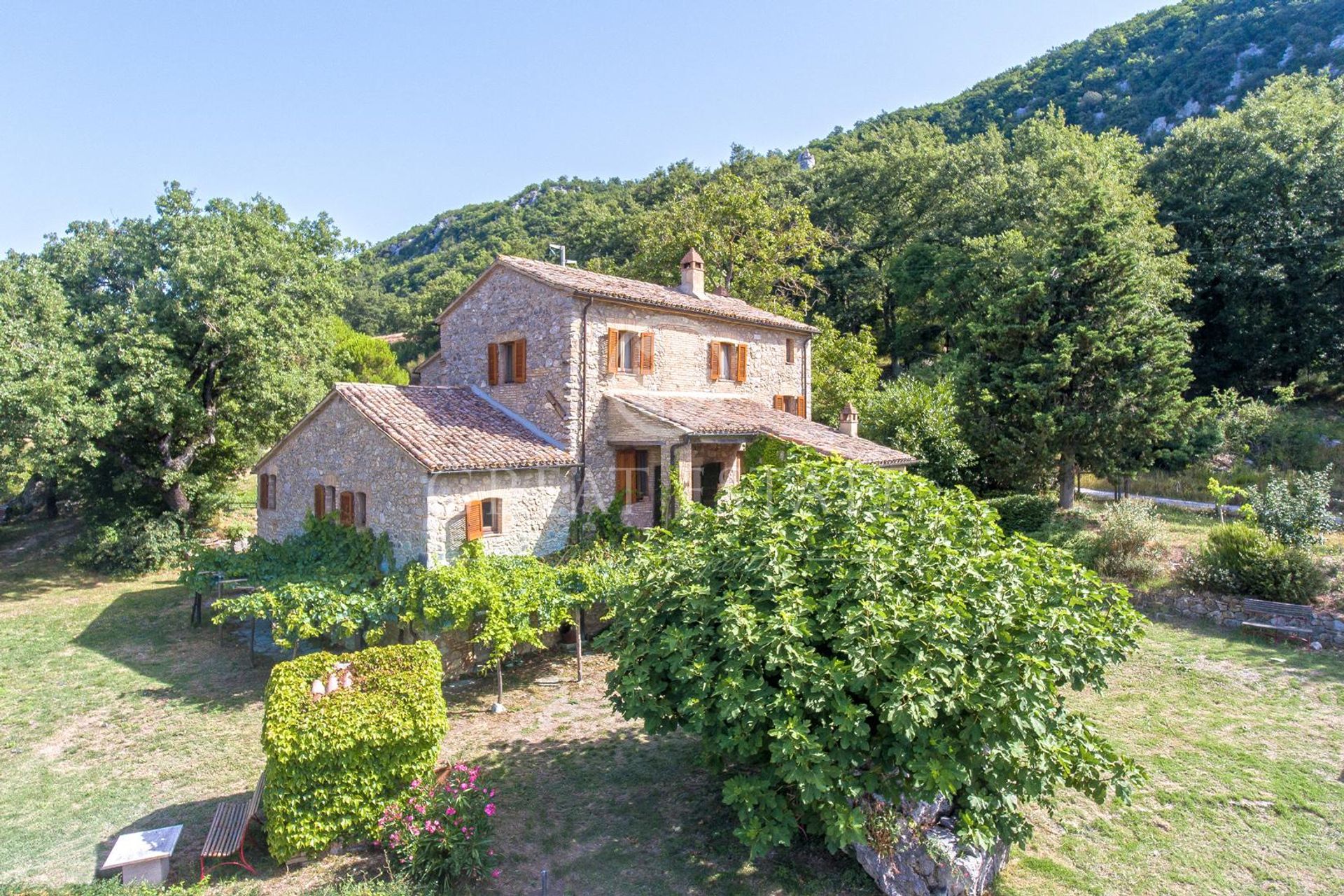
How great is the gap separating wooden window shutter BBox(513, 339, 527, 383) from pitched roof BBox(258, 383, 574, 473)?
0.98m

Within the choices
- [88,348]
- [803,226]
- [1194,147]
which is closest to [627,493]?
[88,348]

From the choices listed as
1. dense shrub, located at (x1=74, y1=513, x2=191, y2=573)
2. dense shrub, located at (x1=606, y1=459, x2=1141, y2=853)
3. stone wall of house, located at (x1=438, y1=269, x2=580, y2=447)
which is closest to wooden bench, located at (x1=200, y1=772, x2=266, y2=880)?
dense shrub, located at (x1=606, y1=459, x2=1141, y2=853)

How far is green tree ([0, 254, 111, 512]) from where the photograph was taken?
1703 cm

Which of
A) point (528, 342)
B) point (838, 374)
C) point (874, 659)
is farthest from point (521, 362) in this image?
point (838, 374)

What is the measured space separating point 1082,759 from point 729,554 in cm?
408

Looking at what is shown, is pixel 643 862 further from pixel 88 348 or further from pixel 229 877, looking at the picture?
pixel 88 348

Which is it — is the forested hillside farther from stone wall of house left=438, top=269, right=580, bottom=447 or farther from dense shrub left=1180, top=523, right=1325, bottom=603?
dense shrub left=1180, top=523, right=1325, bottom=603

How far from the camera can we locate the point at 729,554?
301 inches

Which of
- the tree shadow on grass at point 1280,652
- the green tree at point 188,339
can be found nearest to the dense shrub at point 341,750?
the tree shadow on grass at point 1280,652

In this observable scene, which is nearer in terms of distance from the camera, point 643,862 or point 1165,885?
point 1165,885

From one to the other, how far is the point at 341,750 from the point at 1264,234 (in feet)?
140

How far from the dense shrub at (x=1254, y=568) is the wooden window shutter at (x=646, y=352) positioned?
14.3 meters

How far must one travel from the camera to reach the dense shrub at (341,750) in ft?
23.5

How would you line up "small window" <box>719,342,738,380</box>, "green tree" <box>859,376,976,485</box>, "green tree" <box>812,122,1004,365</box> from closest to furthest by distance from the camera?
"small window" <box>719,342,738,380</box> < "green tree" <box>859,376,976,485</box> < "green tree" <box>812,122,1004,365</box>
